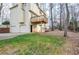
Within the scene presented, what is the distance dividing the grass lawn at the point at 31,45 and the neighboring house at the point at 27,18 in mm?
92

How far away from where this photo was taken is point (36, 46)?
2154 millimetres

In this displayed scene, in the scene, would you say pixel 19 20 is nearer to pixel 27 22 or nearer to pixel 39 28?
pixel 27 22

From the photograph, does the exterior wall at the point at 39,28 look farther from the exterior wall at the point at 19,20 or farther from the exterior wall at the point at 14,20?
the exterior wall at the point at 14,20

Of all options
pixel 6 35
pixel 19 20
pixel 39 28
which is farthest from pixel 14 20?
pixel 39 28

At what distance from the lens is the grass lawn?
2141 millimetres

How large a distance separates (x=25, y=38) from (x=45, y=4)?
1.45ft

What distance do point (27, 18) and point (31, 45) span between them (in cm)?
31

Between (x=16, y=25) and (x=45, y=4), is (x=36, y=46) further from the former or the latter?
(x=45, y=4)

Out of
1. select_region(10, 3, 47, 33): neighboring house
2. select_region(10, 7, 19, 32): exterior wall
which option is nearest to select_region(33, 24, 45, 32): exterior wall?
select_region(10, 3, 47, 33): neighboring house

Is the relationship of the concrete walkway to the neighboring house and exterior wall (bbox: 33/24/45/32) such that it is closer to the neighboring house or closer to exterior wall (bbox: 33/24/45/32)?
the neighboring house

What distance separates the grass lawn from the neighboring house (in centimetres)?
9

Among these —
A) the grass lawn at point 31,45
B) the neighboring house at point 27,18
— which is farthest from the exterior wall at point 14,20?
the grass lawn at point 31,45
